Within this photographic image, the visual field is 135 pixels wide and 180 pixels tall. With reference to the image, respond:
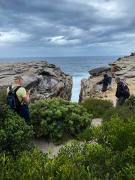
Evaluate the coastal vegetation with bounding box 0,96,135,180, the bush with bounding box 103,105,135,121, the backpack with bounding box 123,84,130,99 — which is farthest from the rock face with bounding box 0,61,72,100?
the coastal vegetation with bounding box 0,96,135,180

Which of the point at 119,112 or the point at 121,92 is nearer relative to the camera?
the point at 119,112

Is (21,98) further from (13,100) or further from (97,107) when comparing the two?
(97,107)

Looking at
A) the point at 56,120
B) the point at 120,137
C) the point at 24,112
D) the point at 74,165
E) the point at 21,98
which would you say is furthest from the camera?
the point at 56,120

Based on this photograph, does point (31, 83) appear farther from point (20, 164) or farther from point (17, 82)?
point (20, 164)

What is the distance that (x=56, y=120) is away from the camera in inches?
568

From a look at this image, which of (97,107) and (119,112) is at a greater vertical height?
(119,112)

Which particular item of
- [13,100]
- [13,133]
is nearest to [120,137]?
[13,133]

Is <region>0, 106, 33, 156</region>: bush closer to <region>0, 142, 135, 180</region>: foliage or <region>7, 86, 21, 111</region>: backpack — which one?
<region>7, 86, 21, 111</region>: backpack

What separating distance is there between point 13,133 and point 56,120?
2.83 m

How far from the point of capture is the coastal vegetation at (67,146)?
23.1ft

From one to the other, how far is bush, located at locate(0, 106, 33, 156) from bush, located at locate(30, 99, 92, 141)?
5.20ft

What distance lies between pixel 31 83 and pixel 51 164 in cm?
1975

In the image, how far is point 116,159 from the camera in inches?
323

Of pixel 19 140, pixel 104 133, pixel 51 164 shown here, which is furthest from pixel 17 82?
pixel 51 164
